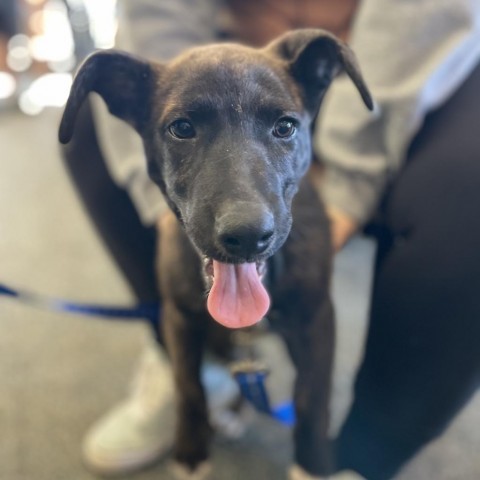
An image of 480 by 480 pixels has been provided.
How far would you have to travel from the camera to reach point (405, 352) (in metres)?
1.24

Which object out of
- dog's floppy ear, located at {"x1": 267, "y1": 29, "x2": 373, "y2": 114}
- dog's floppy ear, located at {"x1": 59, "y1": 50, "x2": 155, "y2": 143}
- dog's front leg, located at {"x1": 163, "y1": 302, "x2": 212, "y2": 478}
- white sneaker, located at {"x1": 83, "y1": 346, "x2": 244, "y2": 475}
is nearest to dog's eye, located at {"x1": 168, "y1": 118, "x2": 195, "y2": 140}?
dog's floppy ear, located at {"x1": 59, "y1": 50, "x2": 155, "y2": 143}

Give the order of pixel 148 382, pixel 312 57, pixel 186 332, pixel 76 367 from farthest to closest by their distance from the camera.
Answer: pixel 76 367
pixel 148 382
pixel 186 332
pixel 312 57

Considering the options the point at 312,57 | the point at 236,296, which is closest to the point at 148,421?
the point at 236,296

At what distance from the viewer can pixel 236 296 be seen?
105 cm

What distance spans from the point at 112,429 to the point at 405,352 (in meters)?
0.81

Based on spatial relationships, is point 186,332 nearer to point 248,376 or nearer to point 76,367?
point 248,376

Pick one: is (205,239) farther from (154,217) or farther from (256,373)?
(154,217)

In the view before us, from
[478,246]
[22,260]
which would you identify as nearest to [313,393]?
[478,246]

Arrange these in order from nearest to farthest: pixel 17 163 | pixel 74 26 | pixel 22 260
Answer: pixel 22 260 → pixel 17 163 → pixel 74 26

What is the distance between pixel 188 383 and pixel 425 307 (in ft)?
1.64

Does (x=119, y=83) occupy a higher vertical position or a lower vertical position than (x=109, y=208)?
higher

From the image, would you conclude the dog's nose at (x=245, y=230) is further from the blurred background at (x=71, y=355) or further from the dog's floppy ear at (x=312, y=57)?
the blurred background at (x=71, y=355)

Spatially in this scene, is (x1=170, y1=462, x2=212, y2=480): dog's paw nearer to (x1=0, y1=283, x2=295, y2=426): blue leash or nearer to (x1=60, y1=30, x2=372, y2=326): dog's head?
(x1=0, y1=283, x2=295, y2=426): blue leash

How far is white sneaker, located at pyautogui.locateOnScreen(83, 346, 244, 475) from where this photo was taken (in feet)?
5.16
